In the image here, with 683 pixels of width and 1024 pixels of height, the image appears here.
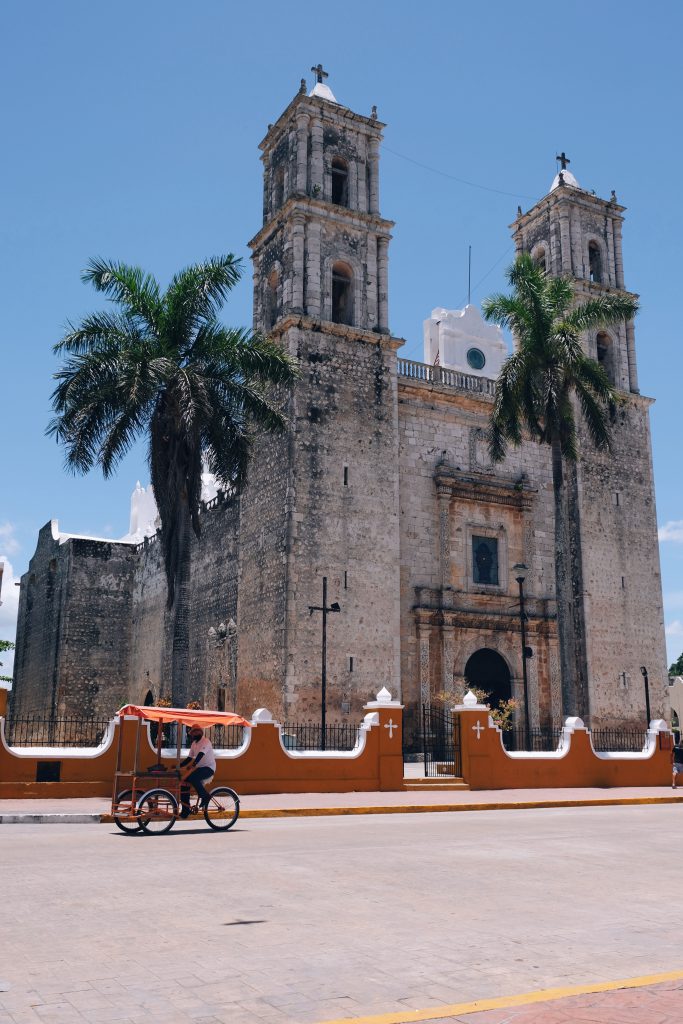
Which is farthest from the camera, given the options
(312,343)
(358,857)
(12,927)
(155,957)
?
(312,343)

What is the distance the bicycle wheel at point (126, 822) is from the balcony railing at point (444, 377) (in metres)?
19.9

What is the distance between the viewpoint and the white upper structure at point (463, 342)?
40.1m

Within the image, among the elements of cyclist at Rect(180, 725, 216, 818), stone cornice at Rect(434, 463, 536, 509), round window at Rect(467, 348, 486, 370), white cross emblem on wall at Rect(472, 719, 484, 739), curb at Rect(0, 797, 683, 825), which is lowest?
curb at Rect(0, 797, 683, 825)

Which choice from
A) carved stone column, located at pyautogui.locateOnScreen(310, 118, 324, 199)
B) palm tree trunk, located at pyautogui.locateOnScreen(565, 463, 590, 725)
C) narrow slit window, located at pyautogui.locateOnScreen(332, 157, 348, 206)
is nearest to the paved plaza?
palm tree trunk, located at pyautogui.locateOnScreen(565, 463, 590, 725)

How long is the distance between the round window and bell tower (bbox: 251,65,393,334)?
10601 mm

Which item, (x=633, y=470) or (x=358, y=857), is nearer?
(x=358, y=857)

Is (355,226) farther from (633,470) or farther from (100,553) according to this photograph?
(100,553)

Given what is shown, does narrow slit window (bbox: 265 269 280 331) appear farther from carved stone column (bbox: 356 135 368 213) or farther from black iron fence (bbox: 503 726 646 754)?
black iron fence (bbox: 503 726 646 754)

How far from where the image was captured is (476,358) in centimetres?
4097

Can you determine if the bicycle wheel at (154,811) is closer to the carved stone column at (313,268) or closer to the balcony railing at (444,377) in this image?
the carved stone column at (313,268)

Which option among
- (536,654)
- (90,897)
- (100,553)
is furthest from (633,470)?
(90,897)

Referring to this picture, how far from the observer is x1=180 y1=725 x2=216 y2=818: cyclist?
13.0 meters

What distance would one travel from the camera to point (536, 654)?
1222 inches

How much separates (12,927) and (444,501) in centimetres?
2497
